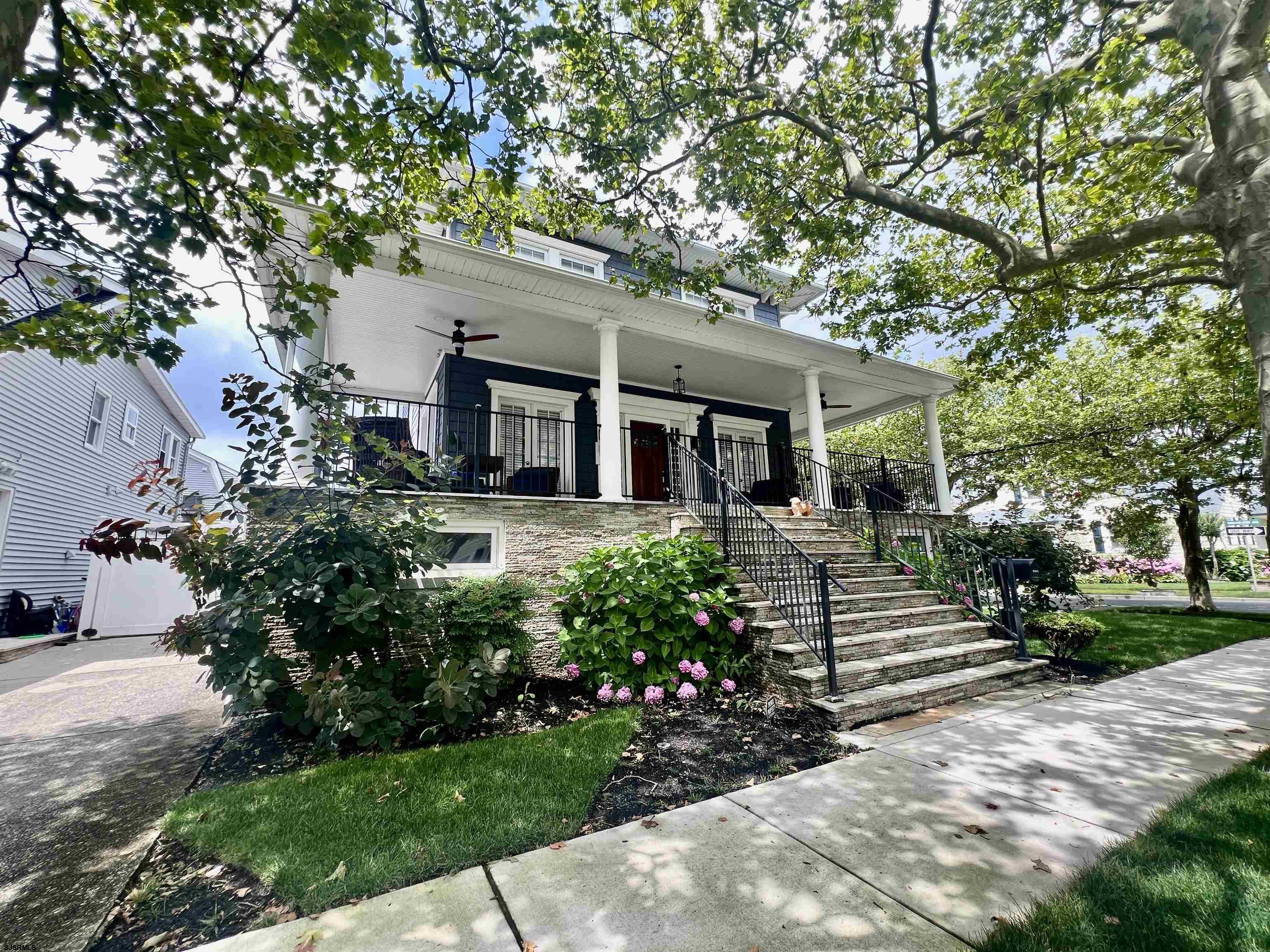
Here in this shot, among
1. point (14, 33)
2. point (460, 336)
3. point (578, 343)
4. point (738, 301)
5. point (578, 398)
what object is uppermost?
point (738, 301)

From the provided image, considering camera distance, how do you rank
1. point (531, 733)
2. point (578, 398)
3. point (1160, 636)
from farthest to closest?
point (578, 398), point (1160, 636), point (531, 733)

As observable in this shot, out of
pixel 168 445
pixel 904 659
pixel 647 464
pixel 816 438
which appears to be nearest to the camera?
pixel 904 659

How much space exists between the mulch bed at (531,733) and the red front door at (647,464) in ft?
18.4

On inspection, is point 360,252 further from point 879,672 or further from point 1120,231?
point 1120,231

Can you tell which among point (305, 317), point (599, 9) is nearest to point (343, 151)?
point (305, 317)

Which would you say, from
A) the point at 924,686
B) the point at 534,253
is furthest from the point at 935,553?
the point at 534,253

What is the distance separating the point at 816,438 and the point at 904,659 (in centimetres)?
504

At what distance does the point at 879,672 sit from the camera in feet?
15.8

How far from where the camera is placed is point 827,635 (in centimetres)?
450

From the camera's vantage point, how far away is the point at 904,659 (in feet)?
16.7

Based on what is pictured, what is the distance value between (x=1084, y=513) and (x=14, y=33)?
76.6 feet

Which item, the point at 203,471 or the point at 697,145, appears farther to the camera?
the point at 203,471

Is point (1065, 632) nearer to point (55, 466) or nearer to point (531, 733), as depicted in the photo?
point (531, 733)

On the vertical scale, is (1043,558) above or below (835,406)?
below
